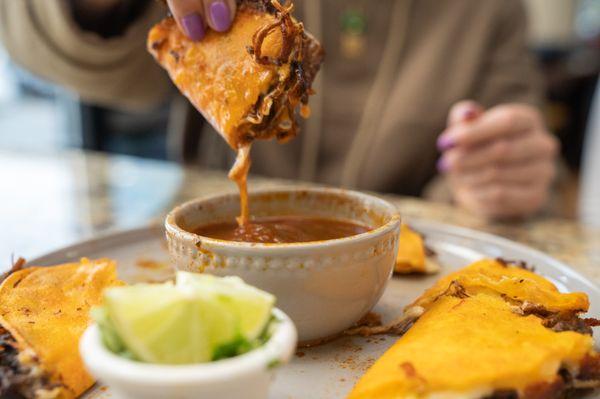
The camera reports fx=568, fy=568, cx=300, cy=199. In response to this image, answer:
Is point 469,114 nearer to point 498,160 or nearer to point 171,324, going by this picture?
point 498,160

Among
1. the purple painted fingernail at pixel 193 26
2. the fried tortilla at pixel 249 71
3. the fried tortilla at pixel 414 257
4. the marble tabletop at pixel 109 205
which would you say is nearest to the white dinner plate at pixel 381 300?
the fried tortilla at pixel 414 257

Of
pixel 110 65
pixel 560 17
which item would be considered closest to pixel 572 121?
pixel 560 17

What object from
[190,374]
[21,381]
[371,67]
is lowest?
[21,381]

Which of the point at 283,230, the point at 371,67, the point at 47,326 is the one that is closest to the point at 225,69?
the point at 283,230

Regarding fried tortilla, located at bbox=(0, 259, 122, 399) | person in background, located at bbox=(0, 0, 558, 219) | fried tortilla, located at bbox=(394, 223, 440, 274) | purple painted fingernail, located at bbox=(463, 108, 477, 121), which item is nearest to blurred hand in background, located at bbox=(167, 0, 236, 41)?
fried tortilla, located at bbox=(0, 259, 122, 399)

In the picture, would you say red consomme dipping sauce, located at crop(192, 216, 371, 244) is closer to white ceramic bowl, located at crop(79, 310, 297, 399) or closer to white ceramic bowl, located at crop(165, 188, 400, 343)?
white ceramic bowl, located at crop(165, 188, 400, 343)

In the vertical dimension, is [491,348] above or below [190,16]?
below

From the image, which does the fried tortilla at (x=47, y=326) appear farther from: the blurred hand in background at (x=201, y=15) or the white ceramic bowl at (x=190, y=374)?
the blurred hand in background at (x=201, y=15)
